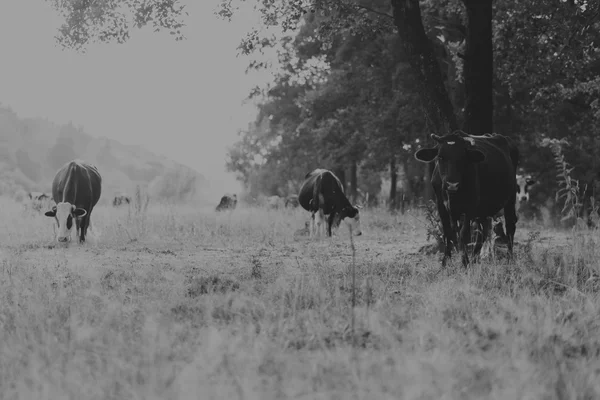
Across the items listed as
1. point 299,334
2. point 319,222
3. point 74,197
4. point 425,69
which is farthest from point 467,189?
point 74,197

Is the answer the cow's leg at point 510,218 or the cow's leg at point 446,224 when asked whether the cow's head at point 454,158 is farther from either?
the cow's leg at point 510,218

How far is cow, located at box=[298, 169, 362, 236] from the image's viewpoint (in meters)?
17.5

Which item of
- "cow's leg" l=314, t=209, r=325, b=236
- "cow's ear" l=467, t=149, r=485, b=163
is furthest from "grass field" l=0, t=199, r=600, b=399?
"cow's leg" l=314, t=209, r=325, b=236

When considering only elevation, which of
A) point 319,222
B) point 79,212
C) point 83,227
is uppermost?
point 79,212

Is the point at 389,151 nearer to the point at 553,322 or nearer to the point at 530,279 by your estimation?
the point at 530,279

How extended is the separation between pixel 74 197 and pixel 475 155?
29.6ft

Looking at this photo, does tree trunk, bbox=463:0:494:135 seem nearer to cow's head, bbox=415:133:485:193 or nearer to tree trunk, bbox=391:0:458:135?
tree trunk, bbox=391:0:458:135

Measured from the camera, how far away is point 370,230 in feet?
62.4

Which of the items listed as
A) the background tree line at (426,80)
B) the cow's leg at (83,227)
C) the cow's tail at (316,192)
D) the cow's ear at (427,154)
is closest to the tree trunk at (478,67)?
the background tree line at (426,80)

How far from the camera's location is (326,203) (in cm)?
1780

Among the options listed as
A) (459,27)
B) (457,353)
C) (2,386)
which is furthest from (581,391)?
(459,27)

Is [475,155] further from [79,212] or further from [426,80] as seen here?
[79,212]

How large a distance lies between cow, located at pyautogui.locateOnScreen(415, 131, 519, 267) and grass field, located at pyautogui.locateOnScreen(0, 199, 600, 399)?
81 cm

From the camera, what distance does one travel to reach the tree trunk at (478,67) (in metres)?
12.0
